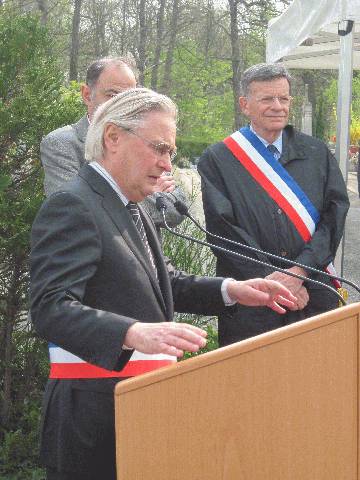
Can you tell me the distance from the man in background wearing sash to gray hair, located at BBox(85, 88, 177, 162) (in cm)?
136

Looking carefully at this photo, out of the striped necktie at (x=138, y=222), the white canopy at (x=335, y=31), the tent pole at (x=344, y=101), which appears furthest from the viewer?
the tent pole at (x=344, y=101)

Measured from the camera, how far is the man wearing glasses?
9.55ft

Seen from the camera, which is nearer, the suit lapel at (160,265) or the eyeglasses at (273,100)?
the suit lapel at (160,265)

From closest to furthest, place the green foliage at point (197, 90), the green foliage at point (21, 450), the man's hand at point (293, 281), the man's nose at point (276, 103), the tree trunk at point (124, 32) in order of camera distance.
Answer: the man's hand at point (293, 281), the man's nose at point (276, 103), the green foliage at point (21, 450), the tree trunk at point (124, 32), the green foliage at point (197, 90)

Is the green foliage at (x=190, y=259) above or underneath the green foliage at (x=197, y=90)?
underneath

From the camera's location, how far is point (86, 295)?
1.89 metres

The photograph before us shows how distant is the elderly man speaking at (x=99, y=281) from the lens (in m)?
1.76

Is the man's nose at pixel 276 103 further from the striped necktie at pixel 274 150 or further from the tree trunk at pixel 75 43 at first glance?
the tree trunk at pixel 75 43

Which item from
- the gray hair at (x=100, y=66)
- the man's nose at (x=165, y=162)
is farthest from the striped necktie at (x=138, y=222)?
the gray hair at (x=100, y=66)

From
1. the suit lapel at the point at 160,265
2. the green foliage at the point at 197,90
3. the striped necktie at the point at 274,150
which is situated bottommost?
the suit lapel at the point at 160,265

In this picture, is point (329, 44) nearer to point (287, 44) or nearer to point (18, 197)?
point (287, 44)

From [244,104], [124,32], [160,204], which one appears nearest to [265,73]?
[244,104]

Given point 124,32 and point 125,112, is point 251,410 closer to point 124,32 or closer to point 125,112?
point 125,112

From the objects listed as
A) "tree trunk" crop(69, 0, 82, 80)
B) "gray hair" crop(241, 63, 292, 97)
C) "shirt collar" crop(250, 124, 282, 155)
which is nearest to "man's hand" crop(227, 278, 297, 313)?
"shirt collar" crop(250, 124, 282, 155)
